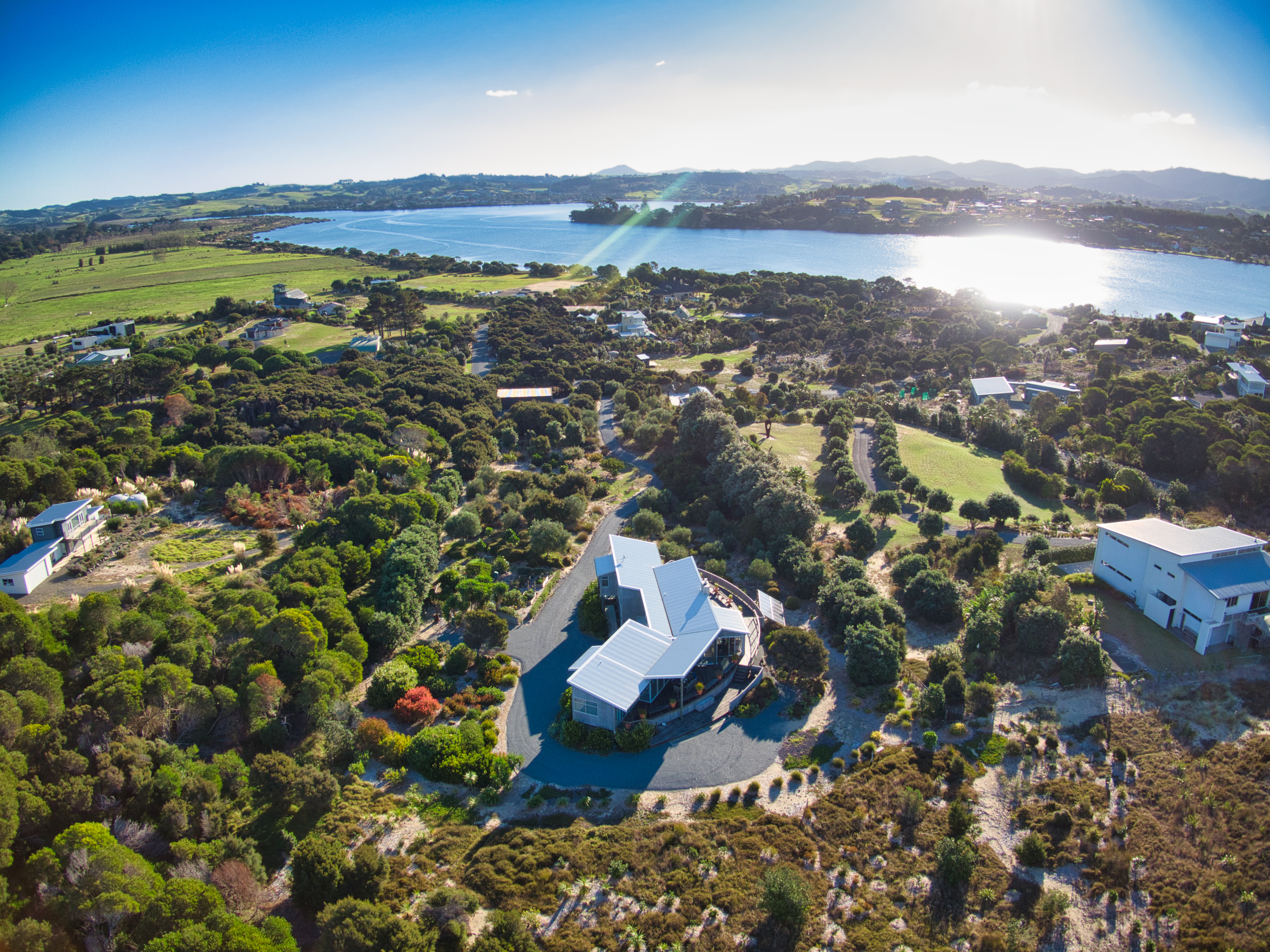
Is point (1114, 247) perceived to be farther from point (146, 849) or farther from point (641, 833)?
point (146, 849)

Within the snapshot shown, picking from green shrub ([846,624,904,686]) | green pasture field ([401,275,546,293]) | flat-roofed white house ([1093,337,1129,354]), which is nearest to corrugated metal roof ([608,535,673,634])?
green shrub ([846,624,904,686])

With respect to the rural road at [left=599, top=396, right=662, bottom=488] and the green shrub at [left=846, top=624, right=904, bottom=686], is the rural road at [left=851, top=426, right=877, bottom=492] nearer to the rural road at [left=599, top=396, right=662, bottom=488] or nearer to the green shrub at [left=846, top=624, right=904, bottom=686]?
the rural road at [left=599, top=396, right=662, bottom=488]

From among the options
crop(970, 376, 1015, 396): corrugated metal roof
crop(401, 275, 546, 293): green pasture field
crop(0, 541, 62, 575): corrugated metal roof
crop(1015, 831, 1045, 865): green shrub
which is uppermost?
crop(401, 275, 546, 293): green pasture field

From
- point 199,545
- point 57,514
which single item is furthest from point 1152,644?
point 57,514

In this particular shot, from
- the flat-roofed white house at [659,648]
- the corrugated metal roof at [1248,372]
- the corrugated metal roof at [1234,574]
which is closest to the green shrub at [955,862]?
the flat-roofed white house at [659,648]

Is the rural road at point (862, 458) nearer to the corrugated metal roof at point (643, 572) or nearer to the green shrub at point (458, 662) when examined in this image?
the corrugated metal roof at point (643, 572)

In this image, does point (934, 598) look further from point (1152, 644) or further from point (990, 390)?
point (990, 390)
